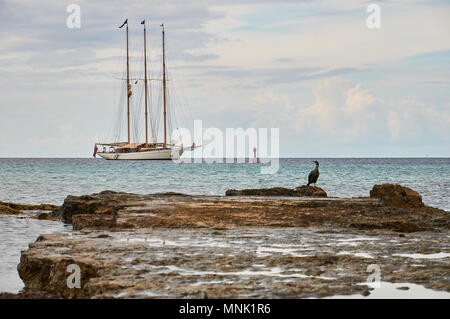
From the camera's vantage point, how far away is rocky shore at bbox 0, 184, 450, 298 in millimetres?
9203

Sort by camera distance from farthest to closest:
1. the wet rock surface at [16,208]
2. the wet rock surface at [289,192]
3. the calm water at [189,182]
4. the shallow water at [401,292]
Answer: the calm water at [189,182]
the wet rock surface at [289,192]
the wet rock surface at [16,208]
the shallow water at [401,292]

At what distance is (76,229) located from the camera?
16.4 metres

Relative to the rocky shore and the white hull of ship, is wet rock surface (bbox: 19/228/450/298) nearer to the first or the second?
the rocky shore

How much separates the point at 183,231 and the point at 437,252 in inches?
240

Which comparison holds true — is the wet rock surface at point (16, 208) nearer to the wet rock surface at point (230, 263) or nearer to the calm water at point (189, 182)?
the calm water at point (189, 182)

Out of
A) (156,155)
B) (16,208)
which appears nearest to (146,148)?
(156,155)

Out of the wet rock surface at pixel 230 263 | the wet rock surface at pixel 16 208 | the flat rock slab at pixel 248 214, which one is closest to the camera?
the wet rock surface at pixel 230 263

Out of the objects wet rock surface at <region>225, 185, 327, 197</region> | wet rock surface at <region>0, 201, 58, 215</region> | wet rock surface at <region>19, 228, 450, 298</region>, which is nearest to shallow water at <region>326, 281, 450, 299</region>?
wet rock surface at <region>19, 228, 450, 298</region>

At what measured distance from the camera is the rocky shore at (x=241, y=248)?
920cm

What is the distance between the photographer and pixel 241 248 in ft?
40.8

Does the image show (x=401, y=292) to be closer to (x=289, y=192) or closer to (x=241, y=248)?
(x=241, y=248)

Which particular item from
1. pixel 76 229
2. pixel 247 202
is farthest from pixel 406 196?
pixel 76 229

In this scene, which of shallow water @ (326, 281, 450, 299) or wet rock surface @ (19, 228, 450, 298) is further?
wet rock surface @ (19, 228, 450, 298)

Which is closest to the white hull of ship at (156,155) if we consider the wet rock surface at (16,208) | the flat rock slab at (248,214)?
the wet rock surface at (16,208)
